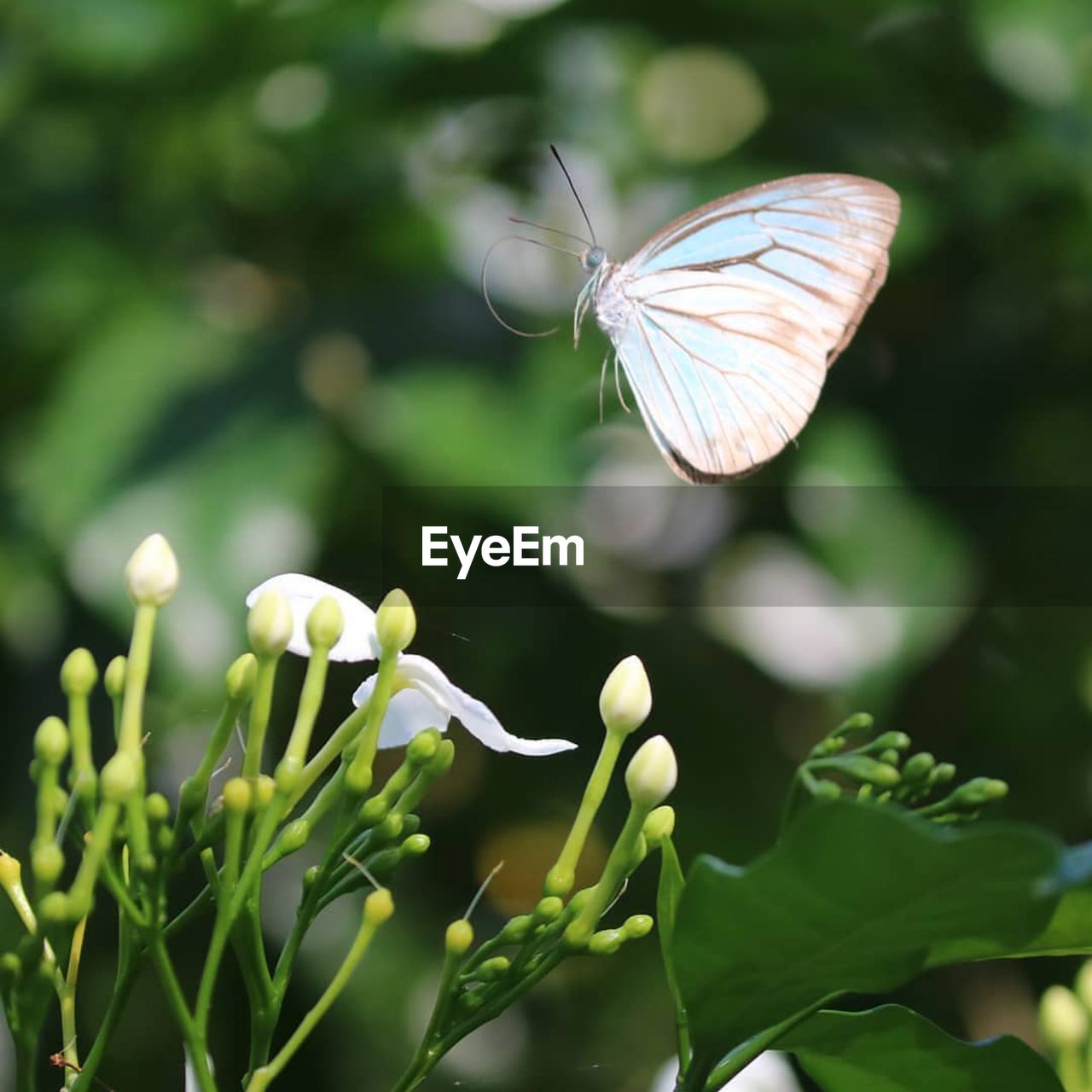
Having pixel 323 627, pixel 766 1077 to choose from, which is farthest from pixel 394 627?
pixel 766 1077

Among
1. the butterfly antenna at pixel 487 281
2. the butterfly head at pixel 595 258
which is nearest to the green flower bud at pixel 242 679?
the butterfly head at pixel 595 258

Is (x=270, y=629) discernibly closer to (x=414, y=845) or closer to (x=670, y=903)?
(x=414, y=845)

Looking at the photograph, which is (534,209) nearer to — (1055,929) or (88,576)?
(88,576)

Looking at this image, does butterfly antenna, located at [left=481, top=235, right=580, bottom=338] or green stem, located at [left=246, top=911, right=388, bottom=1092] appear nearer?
green stem, located at [left=246, top=911, right=388, bottom=1092]

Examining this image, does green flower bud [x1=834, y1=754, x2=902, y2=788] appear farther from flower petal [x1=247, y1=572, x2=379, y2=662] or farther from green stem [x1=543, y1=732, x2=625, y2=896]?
flower petal [x1=247, y1=572, x2=379, y2=662]

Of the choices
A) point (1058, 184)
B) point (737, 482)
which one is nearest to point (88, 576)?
point (737, 482)

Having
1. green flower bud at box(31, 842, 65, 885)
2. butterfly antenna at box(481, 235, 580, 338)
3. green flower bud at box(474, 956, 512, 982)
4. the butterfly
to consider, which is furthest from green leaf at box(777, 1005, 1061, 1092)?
butterfly antenna at box(481, 235, 580, 338)
